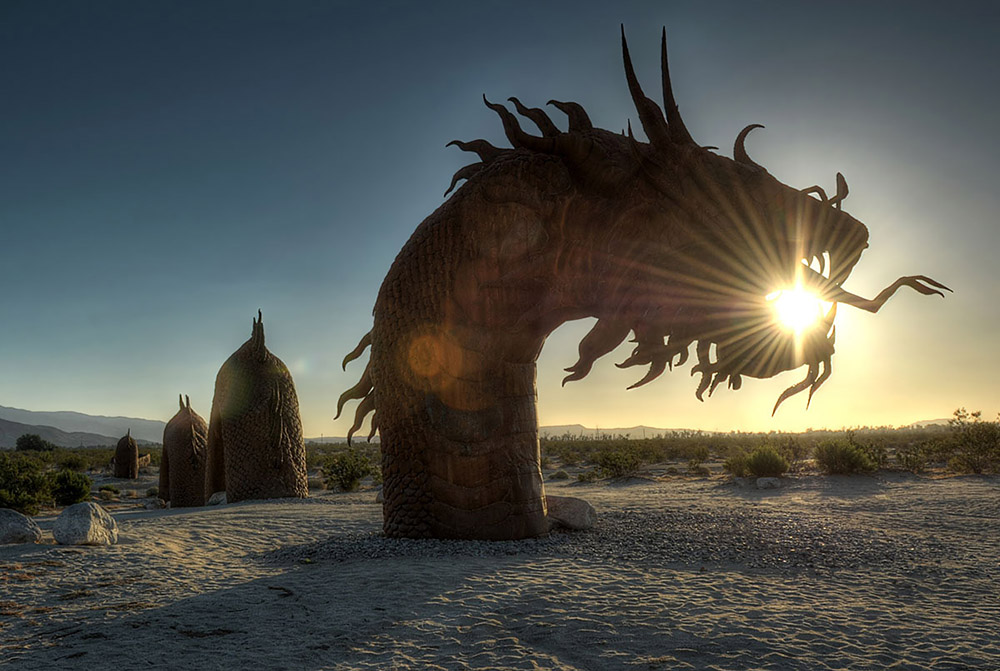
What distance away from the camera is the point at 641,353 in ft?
20.8

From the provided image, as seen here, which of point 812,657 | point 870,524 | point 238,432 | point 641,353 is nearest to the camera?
point 812,657

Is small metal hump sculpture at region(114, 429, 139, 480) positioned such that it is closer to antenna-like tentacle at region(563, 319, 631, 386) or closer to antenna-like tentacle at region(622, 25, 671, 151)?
antenna-like tentacle at region(563, 319, 631, 386)

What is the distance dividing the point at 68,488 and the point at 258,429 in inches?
272

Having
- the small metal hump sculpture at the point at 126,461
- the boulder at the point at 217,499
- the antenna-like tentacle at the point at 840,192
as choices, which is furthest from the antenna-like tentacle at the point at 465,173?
the small metal hump sculpture at the point at 126,461

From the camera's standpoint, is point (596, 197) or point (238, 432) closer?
point (596, 197)

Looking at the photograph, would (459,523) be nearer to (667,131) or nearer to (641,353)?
(641,353)

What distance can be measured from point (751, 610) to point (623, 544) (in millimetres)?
2405

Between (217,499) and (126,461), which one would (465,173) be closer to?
(217,499)

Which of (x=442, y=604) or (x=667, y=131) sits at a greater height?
(x=667, y=131)

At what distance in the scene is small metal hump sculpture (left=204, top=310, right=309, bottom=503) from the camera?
476 inches

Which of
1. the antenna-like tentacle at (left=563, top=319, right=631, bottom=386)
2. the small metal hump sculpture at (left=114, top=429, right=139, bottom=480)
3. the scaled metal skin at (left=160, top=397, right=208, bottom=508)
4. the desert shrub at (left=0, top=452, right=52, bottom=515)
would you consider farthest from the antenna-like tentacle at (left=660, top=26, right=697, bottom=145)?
the small metal hump sculpture at (left=114, top=429, right=139, bottom=480)

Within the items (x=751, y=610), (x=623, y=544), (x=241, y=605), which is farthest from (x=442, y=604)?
(x=623, y=544)

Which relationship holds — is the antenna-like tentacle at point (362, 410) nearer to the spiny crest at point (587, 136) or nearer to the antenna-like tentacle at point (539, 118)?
the spiny crest at point (587, 136)

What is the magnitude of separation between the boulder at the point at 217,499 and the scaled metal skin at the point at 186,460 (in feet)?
6.21
